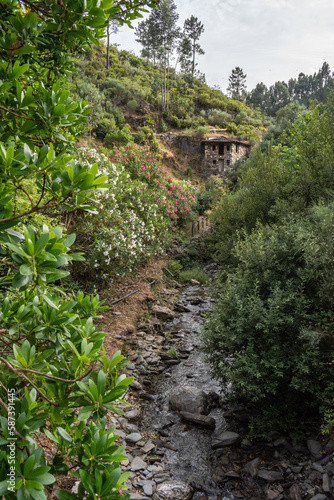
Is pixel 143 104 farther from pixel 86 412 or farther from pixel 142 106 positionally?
pixel 86 412

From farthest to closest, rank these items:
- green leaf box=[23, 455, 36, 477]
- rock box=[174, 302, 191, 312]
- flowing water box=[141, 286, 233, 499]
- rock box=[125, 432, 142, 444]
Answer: rock box=[174, 302, 191, 312]
rock box=[125, 432, 142, 444]
flowing water box=[141, 286, 233, 499]
green leaf box=[23, 455, 36, 477]

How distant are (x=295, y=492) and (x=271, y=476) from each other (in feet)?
1.11

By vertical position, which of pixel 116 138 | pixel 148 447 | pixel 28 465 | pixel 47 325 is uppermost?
pixel 116 138

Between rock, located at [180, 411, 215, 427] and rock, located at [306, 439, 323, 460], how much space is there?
1581 millimetres

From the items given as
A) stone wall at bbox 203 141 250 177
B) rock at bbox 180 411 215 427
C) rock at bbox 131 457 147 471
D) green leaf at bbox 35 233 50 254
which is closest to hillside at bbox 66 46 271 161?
stone wall at bbox 203 141 250 177

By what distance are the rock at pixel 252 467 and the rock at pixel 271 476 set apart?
0.08 meters

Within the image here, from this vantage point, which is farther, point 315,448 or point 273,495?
point 315,448

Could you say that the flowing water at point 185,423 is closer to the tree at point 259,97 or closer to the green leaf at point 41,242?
the green leaf at point 41,242

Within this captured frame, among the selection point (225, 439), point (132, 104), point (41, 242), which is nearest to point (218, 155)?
point (132, 104)

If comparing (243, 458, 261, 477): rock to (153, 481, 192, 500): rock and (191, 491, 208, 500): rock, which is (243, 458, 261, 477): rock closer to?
(191, 491, 208, 500): rock

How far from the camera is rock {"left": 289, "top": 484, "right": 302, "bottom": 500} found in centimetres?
366

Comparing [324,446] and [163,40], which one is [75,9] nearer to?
[324,446]

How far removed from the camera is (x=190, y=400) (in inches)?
221

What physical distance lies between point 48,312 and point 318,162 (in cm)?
846
